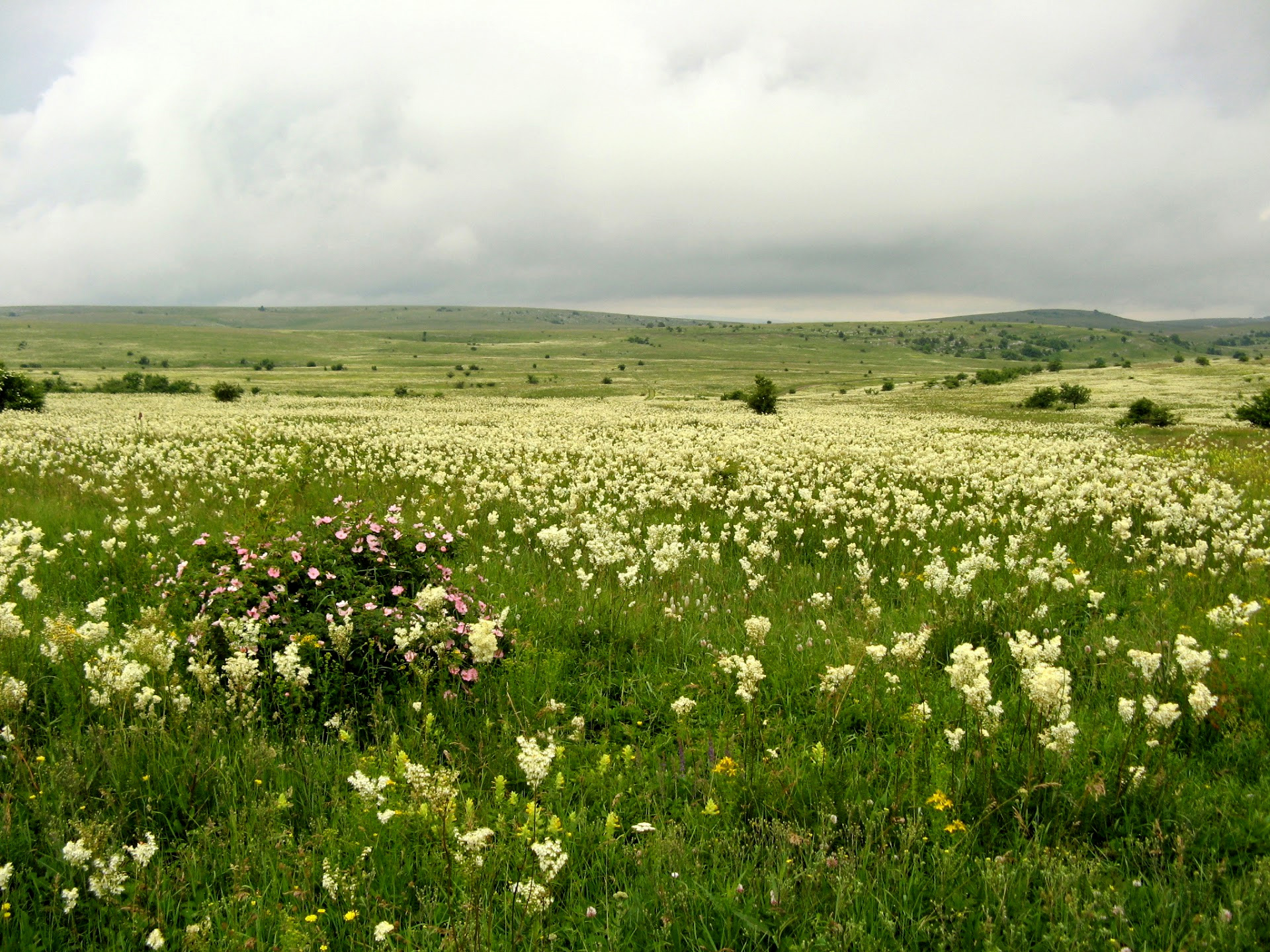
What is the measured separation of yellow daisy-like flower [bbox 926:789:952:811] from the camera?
317cm

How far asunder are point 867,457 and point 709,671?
12.5m

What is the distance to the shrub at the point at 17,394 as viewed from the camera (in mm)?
31473

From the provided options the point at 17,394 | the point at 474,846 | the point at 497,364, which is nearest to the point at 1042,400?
the point at 474,846

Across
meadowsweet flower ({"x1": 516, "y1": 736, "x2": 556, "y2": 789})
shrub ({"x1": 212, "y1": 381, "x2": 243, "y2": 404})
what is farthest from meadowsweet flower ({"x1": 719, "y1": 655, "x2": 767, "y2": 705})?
shrub ({"x1": 212, "y1": 381, "x2": 243, "y2": 404})

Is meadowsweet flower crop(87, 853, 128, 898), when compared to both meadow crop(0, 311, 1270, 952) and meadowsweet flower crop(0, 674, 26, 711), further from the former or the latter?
meadowsweet flower crop(0, 674, 26, 711)

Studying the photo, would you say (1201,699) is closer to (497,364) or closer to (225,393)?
(225,393)

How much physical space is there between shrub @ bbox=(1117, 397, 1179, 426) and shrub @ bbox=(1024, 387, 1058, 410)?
10.4 metres

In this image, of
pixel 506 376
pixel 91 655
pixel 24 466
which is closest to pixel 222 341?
pixel 506 376

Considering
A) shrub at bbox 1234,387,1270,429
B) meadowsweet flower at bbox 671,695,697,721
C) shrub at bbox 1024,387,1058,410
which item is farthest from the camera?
shrub at bbox 1024,387,1058,410

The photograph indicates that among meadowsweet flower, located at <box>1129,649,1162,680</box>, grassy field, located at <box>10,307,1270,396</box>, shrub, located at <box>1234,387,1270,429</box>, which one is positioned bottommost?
meadowsweet flower, located at <box>1129,649,1162,680</box>

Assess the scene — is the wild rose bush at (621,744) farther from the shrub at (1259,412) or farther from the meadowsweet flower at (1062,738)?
the shrub at (1259,412)

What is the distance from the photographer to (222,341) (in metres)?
182

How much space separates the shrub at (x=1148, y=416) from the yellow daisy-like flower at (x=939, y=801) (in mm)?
31257

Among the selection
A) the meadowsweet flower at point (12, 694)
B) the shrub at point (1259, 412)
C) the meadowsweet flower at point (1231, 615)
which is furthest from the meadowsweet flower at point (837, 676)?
the shrub at point (1259, 412)
